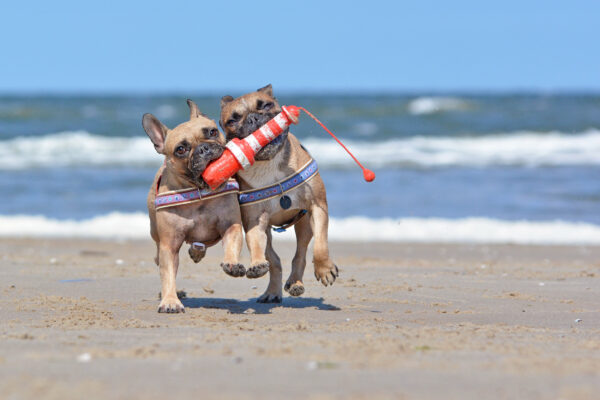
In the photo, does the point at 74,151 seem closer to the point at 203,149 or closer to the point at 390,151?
the point at 390,151

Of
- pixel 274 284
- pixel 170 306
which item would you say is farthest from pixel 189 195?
pixel 274 284

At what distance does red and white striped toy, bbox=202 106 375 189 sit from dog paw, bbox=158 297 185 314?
99 centimetres

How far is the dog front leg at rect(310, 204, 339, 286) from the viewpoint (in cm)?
673

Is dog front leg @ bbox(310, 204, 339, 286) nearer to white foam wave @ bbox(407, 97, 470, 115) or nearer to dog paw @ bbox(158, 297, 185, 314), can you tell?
dog paw @ bbox(158, 297, 185, 314)

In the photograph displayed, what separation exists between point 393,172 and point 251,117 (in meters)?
13.6

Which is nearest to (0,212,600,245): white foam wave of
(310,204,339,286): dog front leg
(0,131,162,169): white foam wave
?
(310,204,339,286): dog front leg

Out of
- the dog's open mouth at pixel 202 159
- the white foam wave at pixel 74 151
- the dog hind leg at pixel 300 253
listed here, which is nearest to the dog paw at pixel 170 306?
the dog hind leg at pixel 300 253

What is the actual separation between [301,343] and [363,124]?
2679cm

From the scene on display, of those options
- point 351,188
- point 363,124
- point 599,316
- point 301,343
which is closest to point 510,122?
point 363,124

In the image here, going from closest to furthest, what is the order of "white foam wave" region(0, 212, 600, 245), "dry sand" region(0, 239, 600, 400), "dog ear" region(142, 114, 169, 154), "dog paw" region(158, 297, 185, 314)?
"dry sand" region(0, 239, 600, 400) → "dog ear" region(142, 114, 169, 154) → "dog paw" region(158, 297, 185, 314) → "white foam wave" region(0, 212, 600, 245)

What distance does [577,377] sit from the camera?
4145 millimetres

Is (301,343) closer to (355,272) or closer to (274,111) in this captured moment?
(274,111)

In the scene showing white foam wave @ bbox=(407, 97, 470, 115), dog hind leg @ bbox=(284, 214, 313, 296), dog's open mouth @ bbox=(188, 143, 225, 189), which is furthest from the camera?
white foam wave @ bbox=(407, 97, 470, 115)

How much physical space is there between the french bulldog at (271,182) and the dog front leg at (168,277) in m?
0.61
